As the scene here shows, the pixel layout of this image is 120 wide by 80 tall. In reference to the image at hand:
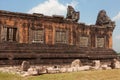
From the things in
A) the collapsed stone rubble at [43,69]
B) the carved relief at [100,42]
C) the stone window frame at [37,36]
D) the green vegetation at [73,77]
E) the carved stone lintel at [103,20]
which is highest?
the carved stone lintel at [103,20]

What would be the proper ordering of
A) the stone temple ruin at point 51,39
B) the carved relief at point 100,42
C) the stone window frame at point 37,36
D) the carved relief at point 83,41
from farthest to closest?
1. the carved relief at point 100,42
2. the carved relief at point 83,41
3. the stone window frame at point 37,36
4. the stone temple ruin at point 51,39

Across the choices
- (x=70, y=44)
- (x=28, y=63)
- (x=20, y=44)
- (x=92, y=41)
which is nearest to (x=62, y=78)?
(x=28, y=63)

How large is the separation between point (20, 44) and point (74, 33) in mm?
7740

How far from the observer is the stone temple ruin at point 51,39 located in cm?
2819

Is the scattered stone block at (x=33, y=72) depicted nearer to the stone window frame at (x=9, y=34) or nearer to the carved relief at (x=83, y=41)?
the stone window frame at (x=9, y=34)

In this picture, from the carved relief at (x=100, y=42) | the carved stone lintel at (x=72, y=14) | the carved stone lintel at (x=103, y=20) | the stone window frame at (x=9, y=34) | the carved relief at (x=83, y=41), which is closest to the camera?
the stone window frame at (x=9, y=34)

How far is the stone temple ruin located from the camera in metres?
28.2

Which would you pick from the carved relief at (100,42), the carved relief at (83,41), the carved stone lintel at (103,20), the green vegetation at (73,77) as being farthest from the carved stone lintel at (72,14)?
the green vegetation at (73,77)

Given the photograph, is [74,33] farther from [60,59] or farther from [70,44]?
Result: [60,59]

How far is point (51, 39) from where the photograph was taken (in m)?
32.0

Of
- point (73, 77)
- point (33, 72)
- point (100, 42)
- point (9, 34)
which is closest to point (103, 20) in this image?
point (100, 42)

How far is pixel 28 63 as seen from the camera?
27391 mm

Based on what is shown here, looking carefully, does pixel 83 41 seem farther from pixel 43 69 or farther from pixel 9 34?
pixel 43 69

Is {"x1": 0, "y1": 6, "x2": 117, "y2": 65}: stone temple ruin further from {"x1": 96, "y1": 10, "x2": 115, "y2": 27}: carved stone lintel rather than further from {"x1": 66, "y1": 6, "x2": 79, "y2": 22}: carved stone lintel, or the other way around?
{"x1": 96, "y1": 10, "x2": 115, "y2": 27}: carved stone lintel
